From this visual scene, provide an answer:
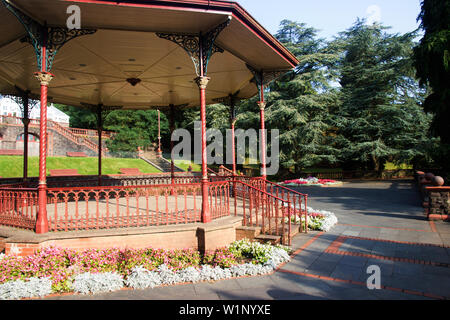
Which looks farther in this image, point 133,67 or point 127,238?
point 133,67

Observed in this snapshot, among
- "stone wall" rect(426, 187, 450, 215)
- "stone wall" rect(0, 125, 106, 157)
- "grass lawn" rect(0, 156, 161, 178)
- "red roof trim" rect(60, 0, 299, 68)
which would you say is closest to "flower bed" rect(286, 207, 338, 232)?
"stone wall" rect(426, 187, 450, 215)

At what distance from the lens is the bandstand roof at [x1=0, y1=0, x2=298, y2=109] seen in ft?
19.5

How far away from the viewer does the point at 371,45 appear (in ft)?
100

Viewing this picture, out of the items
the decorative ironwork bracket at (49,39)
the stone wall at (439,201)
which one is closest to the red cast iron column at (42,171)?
the decorative ironwork bracket at (49,39)

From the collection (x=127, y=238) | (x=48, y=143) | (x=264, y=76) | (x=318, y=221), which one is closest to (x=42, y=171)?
(x=127, y=238)

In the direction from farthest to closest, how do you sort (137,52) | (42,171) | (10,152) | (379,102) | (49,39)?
1. (379,102)
2. (10,152)
3. (137,52)
4. (49,39)
5. (42,171)

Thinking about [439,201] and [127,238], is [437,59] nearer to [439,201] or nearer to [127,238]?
[439,201]

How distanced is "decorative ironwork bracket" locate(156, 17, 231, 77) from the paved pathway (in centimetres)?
473

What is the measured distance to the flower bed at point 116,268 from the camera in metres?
4.71

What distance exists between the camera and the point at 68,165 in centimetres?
2411

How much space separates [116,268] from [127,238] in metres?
0.71

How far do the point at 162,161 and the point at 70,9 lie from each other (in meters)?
27.7

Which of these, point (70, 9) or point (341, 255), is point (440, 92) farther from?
point (70, 9)
